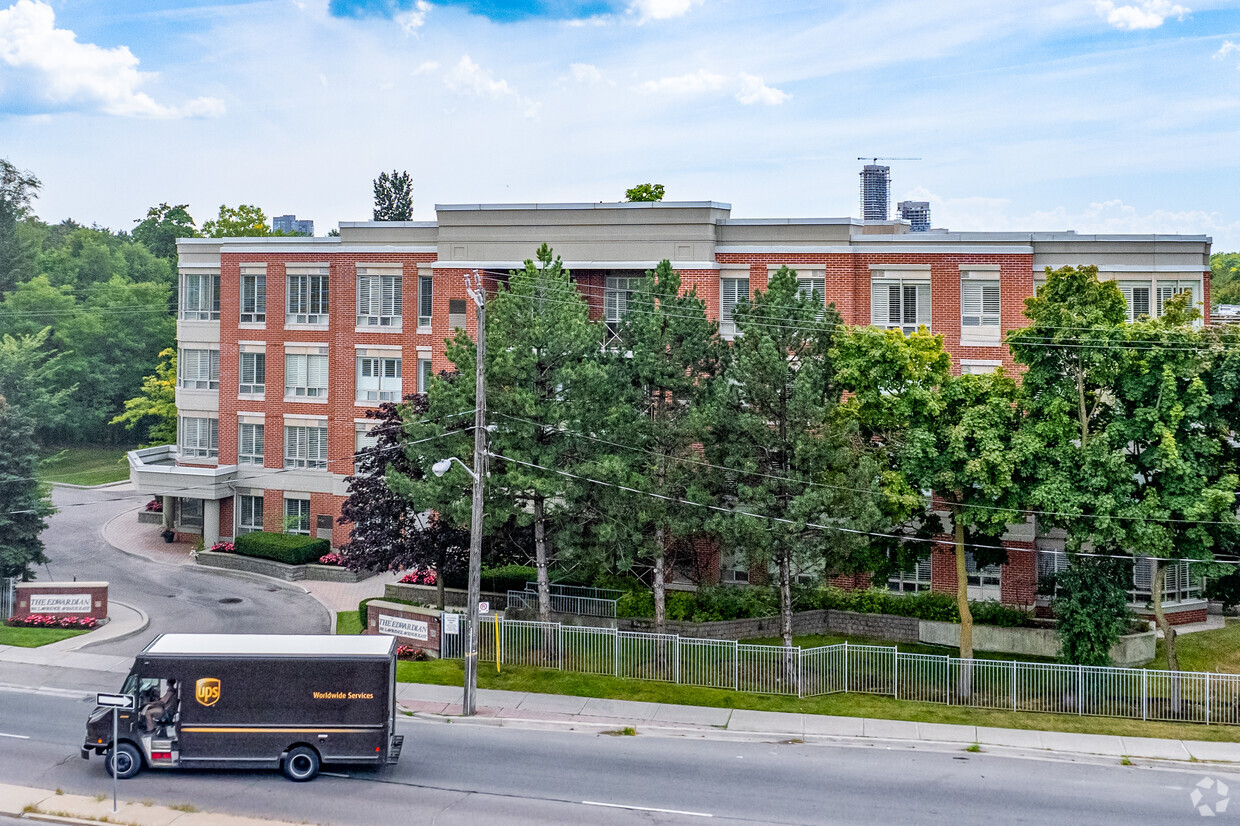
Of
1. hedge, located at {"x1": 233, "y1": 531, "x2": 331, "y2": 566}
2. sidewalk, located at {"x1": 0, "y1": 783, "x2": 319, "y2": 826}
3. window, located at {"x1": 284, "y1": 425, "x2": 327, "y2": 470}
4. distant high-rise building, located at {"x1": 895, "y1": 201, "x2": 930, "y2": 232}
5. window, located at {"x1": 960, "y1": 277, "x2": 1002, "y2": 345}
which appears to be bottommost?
sidewalk, located at {"x1": 0, "y1": 783, "x2": 319, "y2": 826}

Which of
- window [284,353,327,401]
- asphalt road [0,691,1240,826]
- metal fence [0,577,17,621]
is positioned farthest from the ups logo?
window [284,353,327,401]

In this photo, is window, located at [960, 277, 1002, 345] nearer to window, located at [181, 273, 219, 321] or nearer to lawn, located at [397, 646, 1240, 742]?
lawn, located at [397, 646, 1240, 742]

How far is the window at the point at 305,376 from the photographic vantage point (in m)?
45.3

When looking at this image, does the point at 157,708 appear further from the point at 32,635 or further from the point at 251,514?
the point at 251,514

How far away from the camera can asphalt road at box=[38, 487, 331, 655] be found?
3494 centimetres

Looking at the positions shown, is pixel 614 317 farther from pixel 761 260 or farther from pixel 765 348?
pixel 765 348

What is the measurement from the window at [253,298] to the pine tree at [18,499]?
10.5 meters

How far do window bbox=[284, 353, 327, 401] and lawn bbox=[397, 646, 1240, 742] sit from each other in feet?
61.2

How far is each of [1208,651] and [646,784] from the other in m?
21.1

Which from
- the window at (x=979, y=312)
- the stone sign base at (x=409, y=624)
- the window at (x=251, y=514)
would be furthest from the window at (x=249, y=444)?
the window at (x=979, y=312)

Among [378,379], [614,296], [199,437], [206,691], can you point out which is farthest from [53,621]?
[614,296]

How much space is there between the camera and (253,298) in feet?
152

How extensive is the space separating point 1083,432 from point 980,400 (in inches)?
105

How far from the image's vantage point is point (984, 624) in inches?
1325
